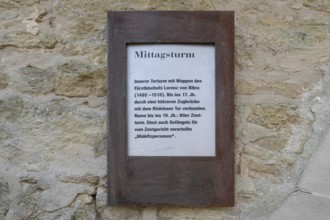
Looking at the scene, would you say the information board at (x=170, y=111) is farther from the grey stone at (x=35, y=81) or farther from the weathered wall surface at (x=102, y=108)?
the grey stone at (x=35, y=81)

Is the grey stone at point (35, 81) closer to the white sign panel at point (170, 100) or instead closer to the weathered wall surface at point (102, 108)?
the weathered wall surface at point (102, 108)

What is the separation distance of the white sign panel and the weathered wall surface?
0.11 m

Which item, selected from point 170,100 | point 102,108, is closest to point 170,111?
point 170,100

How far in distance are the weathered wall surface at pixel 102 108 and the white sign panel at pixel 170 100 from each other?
11 cm

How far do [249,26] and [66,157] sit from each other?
789 mm

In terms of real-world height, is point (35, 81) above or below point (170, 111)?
above

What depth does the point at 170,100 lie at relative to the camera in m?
1.58

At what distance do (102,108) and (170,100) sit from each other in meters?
0.24

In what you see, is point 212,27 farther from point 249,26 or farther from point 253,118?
point 253,118

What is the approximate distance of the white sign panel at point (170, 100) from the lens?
5.17ft

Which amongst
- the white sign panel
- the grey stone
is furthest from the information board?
the grey stone

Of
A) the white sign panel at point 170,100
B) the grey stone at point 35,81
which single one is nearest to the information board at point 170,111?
the white sign panel at point 170,100

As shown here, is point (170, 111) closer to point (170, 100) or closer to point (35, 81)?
point (170, 100)

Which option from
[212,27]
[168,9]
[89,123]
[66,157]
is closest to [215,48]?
[212,27]
